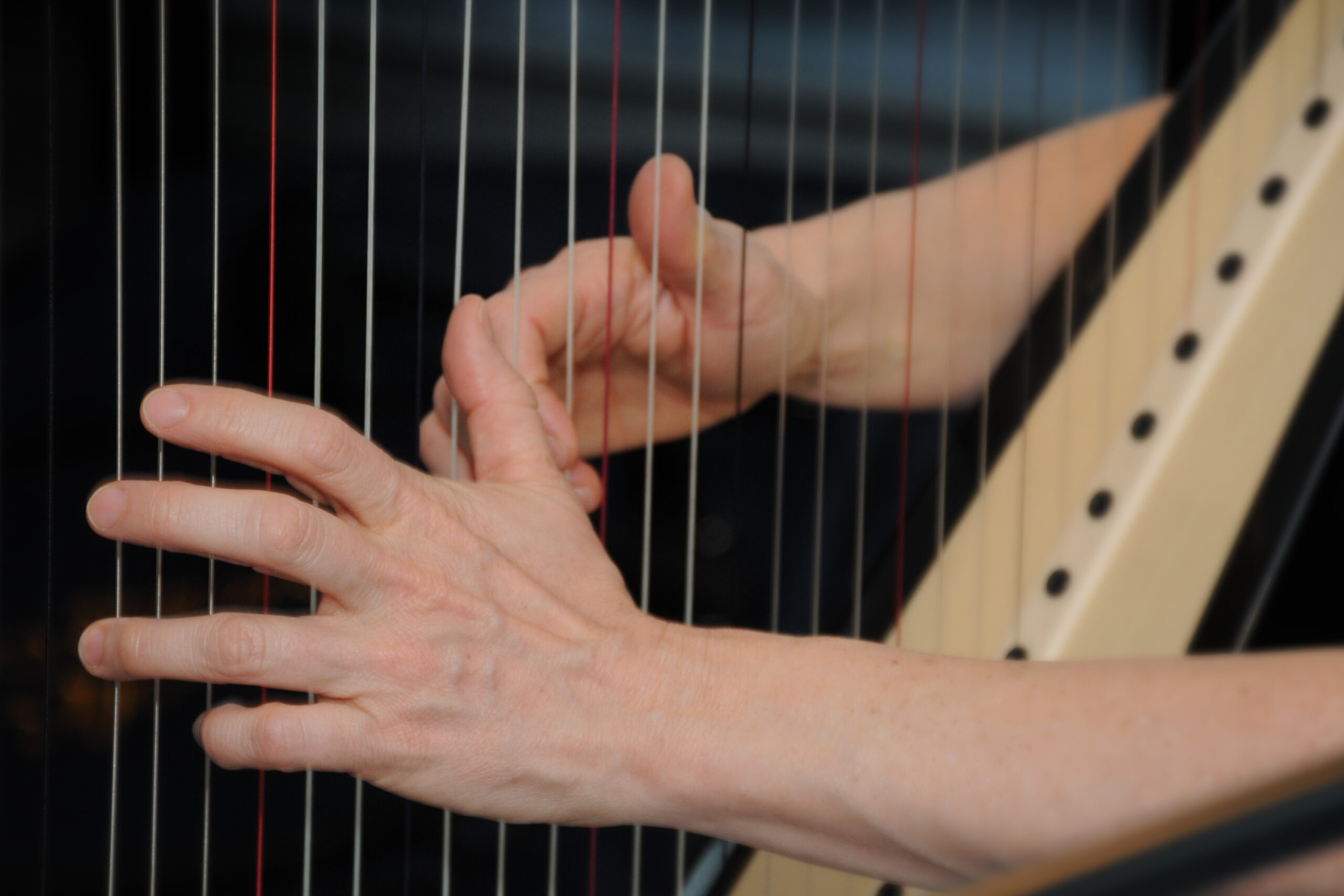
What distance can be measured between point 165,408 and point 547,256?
0.50 meters

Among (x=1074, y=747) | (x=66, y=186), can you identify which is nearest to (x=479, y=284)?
(x=66, y=186)

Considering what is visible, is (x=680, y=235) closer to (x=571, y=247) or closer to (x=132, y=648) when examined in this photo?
(x=571, y=247)

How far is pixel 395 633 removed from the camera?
1.89 ft

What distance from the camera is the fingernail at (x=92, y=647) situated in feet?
1.90

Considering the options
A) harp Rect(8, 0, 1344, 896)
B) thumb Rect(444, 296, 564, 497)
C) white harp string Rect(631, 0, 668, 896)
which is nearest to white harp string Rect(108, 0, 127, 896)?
harp Rect(8, 0, 1344, 896)

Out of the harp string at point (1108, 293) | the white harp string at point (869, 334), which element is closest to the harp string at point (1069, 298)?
the harp string at point (1108, 293)

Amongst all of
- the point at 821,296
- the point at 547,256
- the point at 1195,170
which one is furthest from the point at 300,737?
the point at 1195,170

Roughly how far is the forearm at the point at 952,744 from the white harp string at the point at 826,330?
0.87ft

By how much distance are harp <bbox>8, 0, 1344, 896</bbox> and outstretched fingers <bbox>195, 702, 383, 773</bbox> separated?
7cm

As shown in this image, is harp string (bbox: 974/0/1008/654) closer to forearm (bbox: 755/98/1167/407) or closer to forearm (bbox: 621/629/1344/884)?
forearm (bbox: 755/98/1167/407)

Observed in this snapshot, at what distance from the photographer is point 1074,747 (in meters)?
0.56

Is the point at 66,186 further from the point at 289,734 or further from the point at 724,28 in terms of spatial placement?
the point at 724,28

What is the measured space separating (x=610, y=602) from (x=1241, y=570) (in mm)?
684

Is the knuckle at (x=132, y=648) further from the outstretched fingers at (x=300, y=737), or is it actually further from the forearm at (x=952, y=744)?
the forearm at (x=952, y=744)
